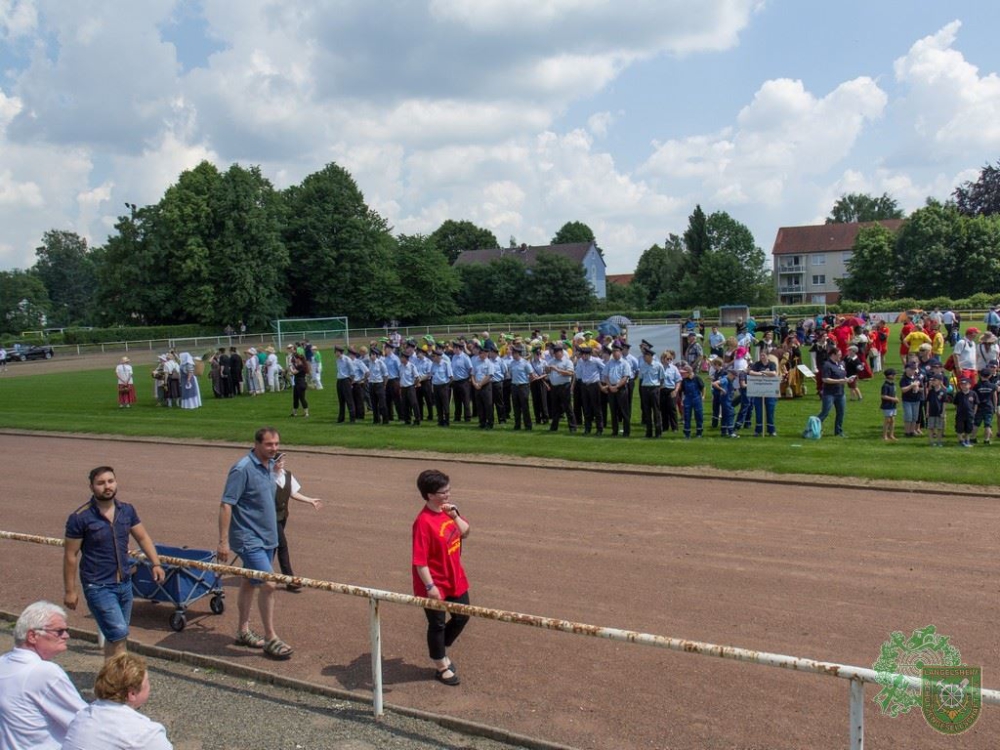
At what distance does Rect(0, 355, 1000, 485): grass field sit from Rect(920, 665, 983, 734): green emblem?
22.9 feet

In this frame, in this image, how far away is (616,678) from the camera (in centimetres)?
675

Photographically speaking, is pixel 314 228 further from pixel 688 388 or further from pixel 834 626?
pixel 834 626

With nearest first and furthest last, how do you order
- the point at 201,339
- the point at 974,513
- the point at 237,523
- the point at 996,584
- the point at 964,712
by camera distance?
the point at 964,712
the point at 237,523
the point at 996,584
the point at 974,513
the point at 201,339

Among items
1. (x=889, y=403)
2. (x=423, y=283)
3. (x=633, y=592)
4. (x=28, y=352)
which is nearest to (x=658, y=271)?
(x=423, y=283)

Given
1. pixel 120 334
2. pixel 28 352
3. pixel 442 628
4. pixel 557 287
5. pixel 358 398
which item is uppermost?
pixel 557 287

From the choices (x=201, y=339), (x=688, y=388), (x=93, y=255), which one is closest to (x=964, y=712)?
(x=688, y=388)

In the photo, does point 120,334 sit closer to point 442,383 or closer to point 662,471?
point 442,383

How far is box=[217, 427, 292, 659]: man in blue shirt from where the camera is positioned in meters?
7.39

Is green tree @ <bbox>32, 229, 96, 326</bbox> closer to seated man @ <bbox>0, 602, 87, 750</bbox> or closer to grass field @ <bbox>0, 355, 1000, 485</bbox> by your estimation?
grass field @ <bbox>0, 355, 1000, 485</bbox>

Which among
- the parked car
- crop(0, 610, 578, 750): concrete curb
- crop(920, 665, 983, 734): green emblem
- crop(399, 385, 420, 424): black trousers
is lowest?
crop(0, 610, 578, 750): concrete curb

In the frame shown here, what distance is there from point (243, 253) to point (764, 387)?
193 ft

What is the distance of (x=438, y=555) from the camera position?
6633 mm

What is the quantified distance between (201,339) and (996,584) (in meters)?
59.7

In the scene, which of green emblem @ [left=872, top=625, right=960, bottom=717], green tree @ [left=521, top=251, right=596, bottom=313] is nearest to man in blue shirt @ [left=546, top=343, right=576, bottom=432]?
green emblem @ [left=872, top=625, right=960, bottom=717]
